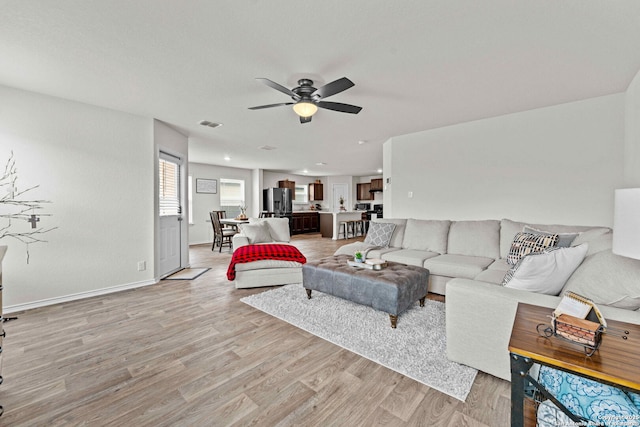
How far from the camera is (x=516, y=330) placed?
44.9 inches

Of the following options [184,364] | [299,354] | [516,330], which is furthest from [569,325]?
[184,364]

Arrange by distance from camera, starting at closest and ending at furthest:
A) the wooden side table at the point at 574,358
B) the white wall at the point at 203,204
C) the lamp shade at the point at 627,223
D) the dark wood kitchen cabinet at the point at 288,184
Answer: the wooden side table at the point at 574,358, the lamp shade at the point at 627,223, the white wall at the point at 203,204, the dark wood kitchen cabinet at the point at 288,184

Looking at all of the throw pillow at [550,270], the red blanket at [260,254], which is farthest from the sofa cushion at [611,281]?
the red blanket at [260,254]

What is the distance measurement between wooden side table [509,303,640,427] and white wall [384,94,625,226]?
3.03m

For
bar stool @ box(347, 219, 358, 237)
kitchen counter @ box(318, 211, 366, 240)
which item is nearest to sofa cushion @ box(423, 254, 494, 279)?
kitchen counter @ box(318, 211, 366, 240)

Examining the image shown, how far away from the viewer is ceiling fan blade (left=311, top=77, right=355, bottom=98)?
2272mm

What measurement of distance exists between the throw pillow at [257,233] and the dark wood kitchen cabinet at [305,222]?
214 inches

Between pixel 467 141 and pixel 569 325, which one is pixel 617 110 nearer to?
pixel 467 141

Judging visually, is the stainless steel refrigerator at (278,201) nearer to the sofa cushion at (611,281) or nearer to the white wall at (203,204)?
the white wall at (203,204)

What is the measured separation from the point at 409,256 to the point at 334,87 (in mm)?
2340

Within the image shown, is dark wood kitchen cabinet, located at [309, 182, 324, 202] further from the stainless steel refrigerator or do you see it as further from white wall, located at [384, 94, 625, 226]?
white wall, located at [384, 94, 625, 226]

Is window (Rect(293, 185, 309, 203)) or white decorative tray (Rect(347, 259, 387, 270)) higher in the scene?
window (Rect(293, 185, 309, 203))

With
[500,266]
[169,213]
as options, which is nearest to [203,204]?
[169,213]

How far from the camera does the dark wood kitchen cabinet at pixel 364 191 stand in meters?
10.9
